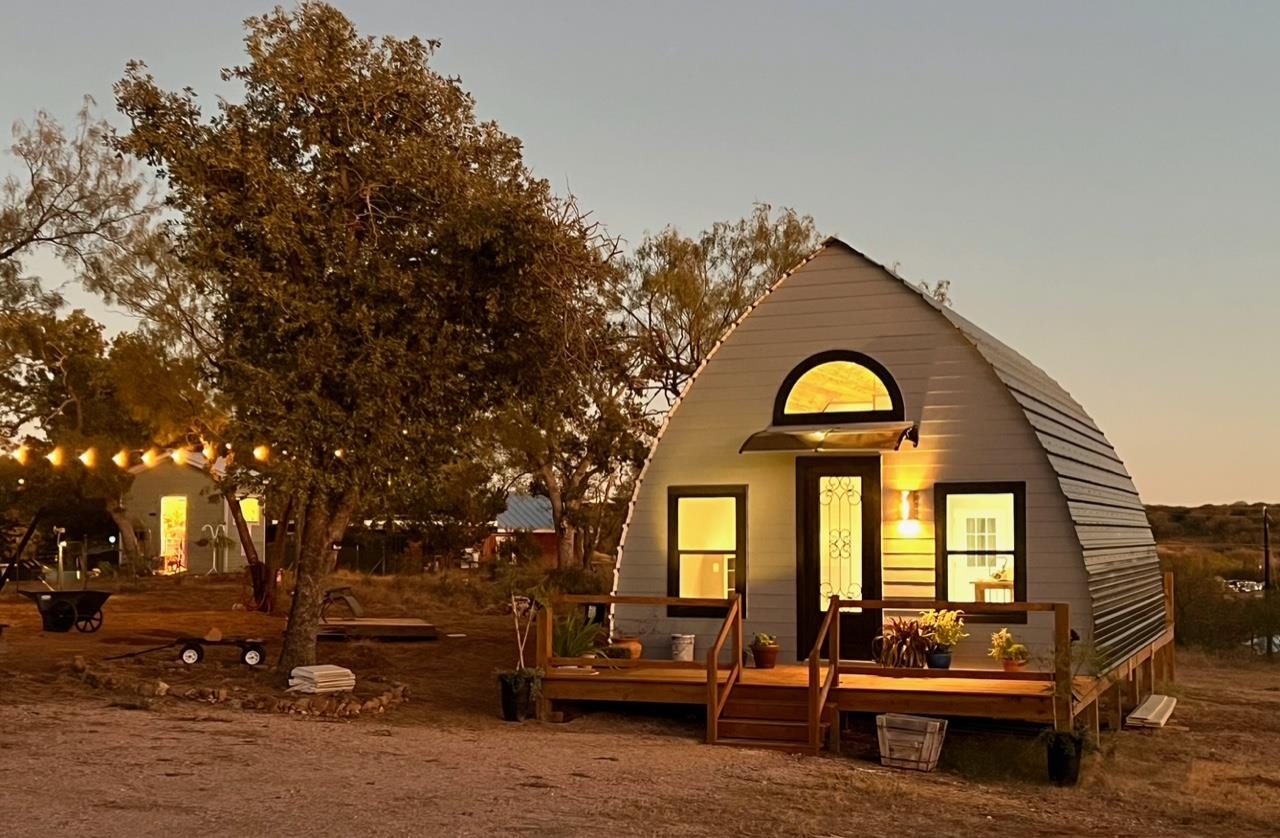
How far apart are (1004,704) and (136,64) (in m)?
11.1

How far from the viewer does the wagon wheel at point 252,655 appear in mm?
16094

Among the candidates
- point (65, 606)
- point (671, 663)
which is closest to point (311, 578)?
point (671, 663)

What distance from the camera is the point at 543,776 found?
10.1m

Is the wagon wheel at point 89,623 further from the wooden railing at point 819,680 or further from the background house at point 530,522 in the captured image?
the background house at point 530,522

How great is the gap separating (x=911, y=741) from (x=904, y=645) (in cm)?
208

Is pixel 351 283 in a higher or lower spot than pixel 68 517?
higher

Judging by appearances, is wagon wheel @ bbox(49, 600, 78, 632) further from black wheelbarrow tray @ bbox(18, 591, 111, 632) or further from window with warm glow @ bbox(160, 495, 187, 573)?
window with warm glow @ bbox(160, 495, 187, 573)

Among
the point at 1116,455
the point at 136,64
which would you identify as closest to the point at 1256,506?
the point at 1116,455

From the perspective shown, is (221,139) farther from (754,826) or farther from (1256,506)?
(1256,506)

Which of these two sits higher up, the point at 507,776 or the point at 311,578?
the point at 311,578

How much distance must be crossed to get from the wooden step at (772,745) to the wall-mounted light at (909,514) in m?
3.21

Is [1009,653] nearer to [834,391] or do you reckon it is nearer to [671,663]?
[671,663]

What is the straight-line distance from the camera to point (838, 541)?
14852 mm

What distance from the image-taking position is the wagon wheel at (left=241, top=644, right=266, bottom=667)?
16.1 m
